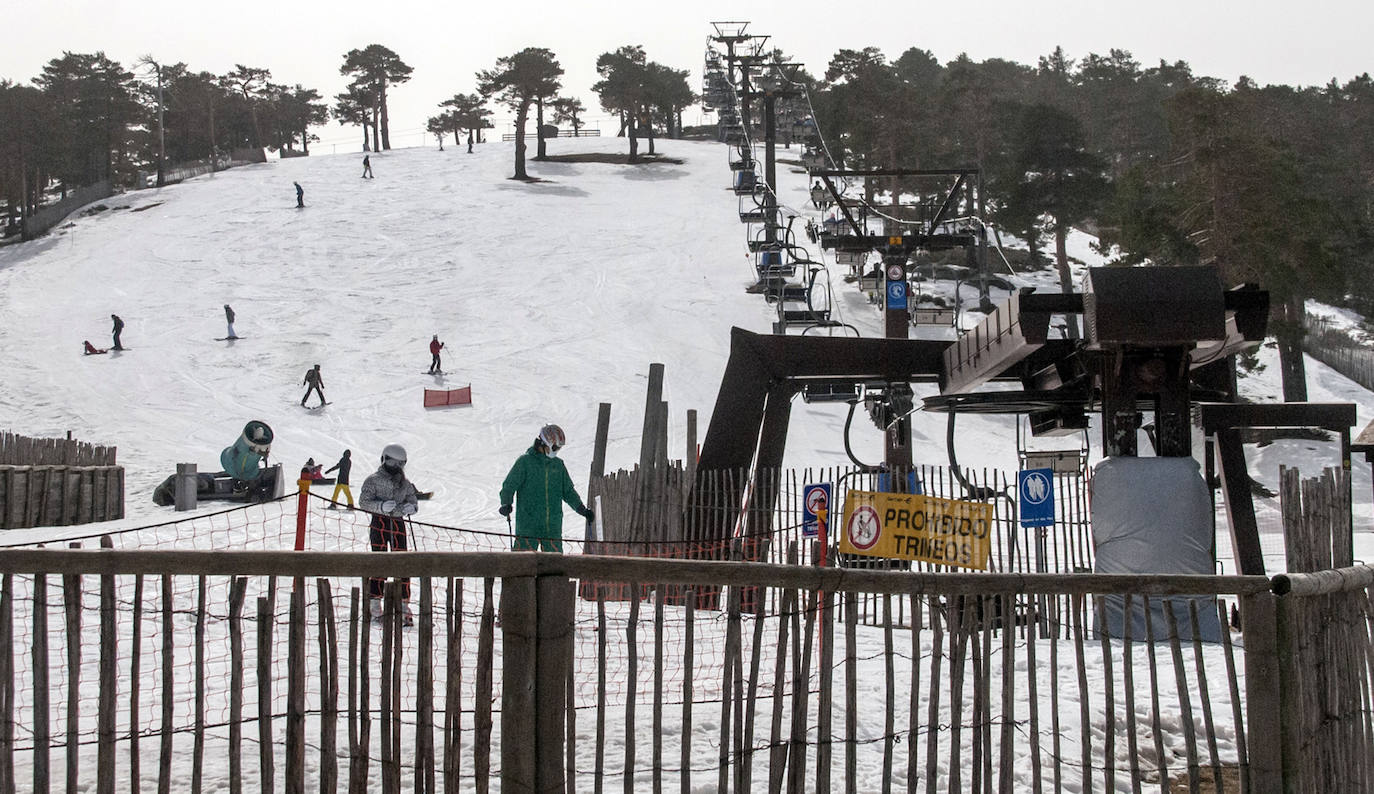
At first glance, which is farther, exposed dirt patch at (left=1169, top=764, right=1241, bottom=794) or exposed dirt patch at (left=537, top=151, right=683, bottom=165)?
exposed dirt patch at (left=537, top=151, right=683, bottom=165)

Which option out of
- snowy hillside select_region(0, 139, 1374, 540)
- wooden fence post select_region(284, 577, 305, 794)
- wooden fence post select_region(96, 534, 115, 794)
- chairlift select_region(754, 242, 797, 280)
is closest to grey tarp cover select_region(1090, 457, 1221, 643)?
wooden fence post select_region(284, 577, 305, 794)

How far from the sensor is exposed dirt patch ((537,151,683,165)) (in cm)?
8025

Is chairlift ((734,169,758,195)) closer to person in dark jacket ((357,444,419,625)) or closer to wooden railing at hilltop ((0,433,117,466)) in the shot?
wooden railing at hilltop ((0,433,117,466))

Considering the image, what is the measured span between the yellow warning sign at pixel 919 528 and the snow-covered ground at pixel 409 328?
1.05 metres

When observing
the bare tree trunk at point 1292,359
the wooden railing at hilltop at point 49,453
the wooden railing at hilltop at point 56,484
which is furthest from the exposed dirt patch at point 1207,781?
the bare tree trunk at point 1292,359

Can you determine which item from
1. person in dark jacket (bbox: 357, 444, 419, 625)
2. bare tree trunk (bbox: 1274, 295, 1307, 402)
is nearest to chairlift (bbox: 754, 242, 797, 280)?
bare tree trunk (bbox: 1274, 295, 1307, 402)

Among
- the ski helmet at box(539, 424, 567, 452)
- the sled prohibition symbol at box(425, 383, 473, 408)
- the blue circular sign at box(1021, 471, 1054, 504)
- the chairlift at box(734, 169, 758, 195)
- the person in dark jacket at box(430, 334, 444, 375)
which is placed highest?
the chairlift at box(734, 169, 758, 195)

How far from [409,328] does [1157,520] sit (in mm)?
33009

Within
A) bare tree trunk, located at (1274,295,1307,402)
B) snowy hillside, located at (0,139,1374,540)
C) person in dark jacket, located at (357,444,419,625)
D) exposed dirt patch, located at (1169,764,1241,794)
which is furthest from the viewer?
bare tree trunk, located at (1274,295,1307,402)

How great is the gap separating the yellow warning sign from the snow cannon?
539 inches

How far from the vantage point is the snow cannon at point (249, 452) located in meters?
21.2

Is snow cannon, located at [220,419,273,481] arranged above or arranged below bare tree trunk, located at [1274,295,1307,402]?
below

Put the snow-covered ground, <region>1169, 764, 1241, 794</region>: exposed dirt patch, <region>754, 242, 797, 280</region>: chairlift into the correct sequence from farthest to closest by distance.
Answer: the snow-covered ground, <region>754, 242, 797, 280</region>: chairlift, <region>1169, 764, 1241, 794</region>: exposed dirt patch

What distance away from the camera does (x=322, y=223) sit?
5625 centimetres
